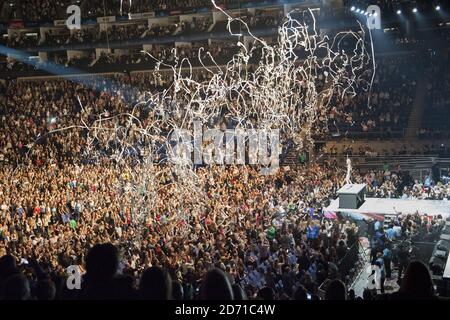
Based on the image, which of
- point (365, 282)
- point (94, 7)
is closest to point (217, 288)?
point (365, 282)

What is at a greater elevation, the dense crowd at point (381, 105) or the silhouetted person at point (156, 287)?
the dense crowd at point (381, 105)

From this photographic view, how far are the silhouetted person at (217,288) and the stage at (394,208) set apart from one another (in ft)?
39.7

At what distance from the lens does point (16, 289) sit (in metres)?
4.33

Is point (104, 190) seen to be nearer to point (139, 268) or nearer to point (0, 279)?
point (139, 268)

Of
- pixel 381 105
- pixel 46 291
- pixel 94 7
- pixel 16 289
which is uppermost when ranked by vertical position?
pixel 94 7

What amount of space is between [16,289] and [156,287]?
1.12 meters

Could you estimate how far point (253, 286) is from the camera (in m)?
9.95

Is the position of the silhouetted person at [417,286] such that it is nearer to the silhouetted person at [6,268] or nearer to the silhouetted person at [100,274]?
the silhouetted person at [100,274]

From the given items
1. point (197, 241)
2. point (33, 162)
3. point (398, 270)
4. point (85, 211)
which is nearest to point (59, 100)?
point (33, 162)

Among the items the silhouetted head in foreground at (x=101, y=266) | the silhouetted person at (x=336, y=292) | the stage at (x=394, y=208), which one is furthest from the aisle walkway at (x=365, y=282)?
the silhouetted head in foreground at (x=101, y=266)

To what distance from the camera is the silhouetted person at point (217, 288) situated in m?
3.97

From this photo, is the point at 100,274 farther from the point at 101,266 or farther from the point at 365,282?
the point at 365,282

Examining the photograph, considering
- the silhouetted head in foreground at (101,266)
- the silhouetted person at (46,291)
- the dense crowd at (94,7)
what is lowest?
the silhouetted person at (46,291)

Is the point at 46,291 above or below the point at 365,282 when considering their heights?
above
